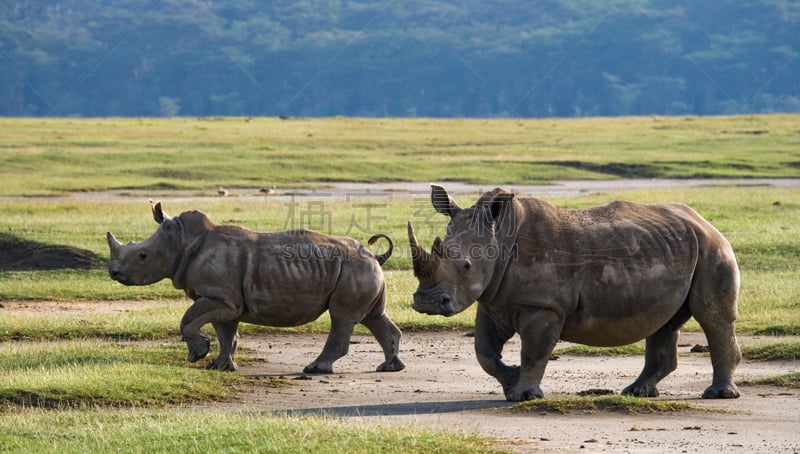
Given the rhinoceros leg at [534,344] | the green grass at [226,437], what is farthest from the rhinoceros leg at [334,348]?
the green grass at [226,437]

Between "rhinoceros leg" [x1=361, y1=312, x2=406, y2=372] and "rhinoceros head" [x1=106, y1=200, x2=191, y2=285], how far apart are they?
2162mm

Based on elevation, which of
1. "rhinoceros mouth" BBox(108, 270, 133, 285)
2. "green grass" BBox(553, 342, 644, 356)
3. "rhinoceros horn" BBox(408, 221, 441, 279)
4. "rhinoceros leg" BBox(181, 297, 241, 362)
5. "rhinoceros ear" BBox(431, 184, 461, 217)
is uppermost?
"rhinoceros ear" BBox(431, 184, 461, 217)

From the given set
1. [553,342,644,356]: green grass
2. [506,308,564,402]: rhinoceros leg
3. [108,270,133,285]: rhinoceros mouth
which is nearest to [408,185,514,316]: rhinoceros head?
[506,308,564,402]: rhinoceros leg

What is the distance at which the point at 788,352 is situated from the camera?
13680 mm

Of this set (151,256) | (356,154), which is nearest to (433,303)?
(151,256)

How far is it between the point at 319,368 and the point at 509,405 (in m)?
3.01

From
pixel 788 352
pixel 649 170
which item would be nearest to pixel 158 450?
pixel 788 352

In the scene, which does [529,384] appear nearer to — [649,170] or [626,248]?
[626,248]

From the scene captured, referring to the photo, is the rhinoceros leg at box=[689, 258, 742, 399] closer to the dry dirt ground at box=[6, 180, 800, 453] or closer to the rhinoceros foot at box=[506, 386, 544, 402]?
the dry dirt ground at box=[6, 180, 800, 453]

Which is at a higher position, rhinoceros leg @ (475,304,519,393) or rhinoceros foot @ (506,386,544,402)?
rhinoceros leg @ (475,304,519,393)

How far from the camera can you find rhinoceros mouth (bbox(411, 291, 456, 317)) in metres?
10.4

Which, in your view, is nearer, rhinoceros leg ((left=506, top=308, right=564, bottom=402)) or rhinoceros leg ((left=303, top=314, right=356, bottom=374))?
rhinoceros leg ((left=506, top=308, right=564, bottom=402))

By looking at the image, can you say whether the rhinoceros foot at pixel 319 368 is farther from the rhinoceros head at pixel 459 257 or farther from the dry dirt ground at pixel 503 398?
the rhinoceros head at pixel 459 257

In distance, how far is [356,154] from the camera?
186 ft
